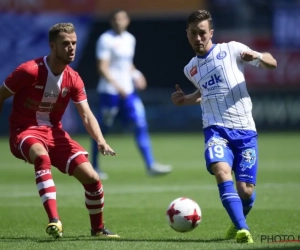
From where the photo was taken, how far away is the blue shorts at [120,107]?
1485 centimetres

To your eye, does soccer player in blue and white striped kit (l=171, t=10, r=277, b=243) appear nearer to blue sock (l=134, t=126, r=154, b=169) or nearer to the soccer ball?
the soccer ball

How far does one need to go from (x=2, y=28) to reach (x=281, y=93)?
8797 millimetres

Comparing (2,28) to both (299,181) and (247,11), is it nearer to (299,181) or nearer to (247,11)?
(247,11)

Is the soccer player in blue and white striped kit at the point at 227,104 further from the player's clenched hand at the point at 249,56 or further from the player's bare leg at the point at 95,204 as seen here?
the player's bare leg at the point at 95,204

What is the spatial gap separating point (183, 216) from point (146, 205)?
10.2 feet

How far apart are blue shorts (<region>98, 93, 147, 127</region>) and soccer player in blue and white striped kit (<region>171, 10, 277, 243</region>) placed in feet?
21.8

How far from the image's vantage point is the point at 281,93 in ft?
82.8

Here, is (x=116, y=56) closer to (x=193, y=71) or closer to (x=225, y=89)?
(x=193, y=71)

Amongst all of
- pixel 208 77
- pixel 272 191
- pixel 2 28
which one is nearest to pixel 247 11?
pixel 2 28

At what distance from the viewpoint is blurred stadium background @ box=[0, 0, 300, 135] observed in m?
24.9

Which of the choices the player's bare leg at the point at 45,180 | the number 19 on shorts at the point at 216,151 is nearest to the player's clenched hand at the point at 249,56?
the number 19 on shorts at the point at 216,151

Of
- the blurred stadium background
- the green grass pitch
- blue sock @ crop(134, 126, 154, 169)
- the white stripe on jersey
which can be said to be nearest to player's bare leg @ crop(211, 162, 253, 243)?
the green grass pitch

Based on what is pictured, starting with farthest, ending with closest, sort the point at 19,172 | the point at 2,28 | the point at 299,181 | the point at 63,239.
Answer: the point at 2,28, the point at 19,172, the point at 299,181, the point at 63,239

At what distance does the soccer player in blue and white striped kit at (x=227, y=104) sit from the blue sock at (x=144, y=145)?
644 cm
